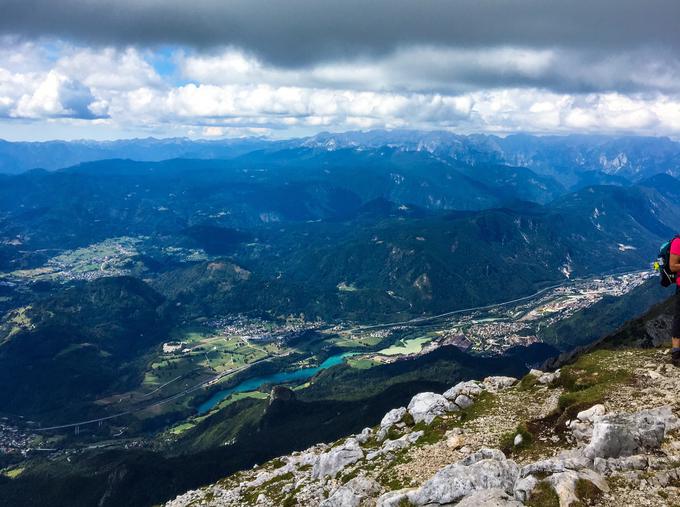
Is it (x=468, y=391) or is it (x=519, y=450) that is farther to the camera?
(x=468, y=391)

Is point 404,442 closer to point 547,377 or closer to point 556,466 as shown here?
point 547,377

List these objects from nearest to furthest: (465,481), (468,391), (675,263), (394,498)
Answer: (465,481), (394,498), (675,263), (468,391)

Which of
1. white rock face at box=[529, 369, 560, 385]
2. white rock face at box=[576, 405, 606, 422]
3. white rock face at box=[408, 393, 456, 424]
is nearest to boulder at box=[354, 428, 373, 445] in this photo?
white rock face at box=[408, 393, 456, 424]

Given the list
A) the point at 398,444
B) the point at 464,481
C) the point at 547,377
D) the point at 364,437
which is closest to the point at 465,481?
the point at 464,481

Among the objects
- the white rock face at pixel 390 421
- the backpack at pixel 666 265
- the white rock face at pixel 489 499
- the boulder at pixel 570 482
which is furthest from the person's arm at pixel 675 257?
the white rock face at pixel 390 421

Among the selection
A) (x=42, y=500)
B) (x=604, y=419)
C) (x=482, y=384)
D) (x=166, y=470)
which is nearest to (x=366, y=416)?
(x=166, y=470)

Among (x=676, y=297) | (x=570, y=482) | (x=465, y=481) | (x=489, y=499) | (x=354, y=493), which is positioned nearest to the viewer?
(x=570, y=482)
